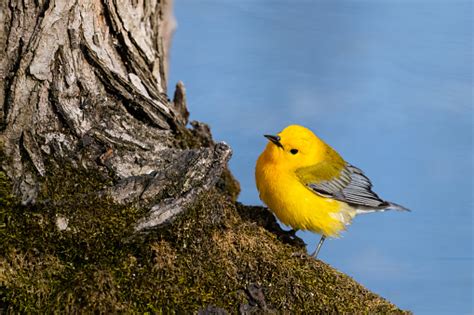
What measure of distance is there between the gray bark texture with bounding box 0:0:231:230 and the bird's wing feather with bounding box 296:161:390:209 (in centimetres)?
115

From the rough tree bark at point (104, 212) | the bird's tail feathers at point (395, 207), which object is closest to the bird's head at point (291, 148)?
the rough tree bark at point (104, 212)

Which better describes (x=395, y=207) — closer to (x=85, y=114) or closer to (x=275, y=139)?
(x=275, y=139)

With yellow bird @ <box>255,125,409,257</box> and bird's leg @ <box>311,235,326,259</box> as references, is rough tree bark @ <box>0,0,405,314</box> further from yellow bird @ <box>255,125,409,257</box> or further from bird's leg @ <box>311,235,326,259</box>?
yellow bird @ <box>255,125,409,257</box>

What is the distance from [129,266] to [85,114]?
113cm

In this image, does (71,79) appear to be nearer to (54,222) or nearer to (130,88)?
(130,88)

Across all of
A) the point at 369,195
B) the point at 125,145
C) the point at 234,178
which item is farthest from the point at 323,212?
the point at 125,145

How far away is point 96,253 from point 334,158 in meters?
2.45

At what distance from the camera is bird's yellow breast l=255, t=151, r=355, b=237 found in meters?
5.25

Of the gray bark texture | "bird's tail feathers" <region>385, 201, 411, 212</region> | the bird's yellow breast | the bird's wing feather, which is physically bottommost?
the gray bark texture

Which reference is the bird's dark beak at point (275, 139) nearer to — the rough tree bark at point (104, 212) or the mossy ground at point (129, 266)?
the rough tree bark at point (104, 212)

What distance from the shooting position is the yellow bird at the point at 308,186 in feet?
17.4

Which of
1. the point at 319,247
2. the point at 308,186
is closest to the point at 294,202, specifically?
the point at 308,186

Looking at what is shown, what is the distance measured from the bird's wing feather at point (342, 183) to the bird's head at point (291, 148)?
84 millimetres

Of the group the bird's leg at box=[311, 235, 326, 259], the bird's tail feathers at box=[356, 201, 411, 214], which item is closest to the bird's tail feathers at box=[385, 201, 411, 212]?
the bird's tail feathers at box=[356, 201, 411, 214]
